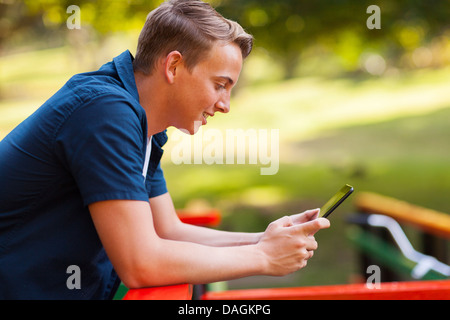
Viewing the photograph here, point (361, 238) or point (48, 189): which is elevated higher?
point (48, 189)

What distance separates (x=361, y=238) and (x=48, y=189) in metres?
3.71

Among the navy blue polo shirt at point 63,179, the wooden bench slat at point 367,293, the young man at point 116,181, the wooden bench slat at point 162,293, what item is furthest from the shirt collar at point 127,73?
the wooden bench slat at point 367,293

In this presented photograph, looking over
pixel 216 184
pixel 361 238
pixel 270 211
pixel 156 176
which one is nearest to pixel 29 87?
pixel 216 184

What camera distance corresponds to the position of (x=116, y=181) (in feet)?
4.87

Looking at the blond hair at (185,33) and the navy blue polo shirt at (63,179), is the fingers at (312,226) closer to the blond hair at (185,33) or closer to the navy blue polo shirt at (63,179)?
the navy blue polo shirt at (63,179)

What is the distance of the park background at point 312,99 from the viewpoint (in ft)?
20.1

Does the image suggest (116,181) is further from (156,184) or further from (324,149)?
(324,149)

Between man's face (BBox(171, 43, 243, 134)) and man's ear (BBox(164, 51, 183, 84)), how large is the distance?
16mm

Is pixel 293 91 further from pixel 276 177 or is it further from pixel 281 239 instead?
pixel 281 239

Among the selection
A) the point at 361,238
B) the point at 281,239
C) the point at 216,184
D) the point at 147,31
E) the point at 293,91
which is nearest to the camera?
the point at 281,239

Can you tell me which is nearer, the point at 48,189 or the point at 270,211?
the point at 48,189

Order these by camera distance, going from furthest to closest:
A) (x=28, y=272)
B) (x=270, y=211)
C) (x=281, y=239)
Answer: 1. (x=270, y=211)
2. (x=281, y=239)
3. (x=28, y=272)

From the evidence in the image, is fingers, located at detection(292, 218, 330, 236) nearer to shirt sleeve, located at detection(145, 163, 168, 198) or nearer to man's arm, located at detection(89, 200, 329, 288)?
man's arm, located at detection(89, 200, 329, 288)

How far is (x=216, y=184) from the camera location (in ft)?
40.3
